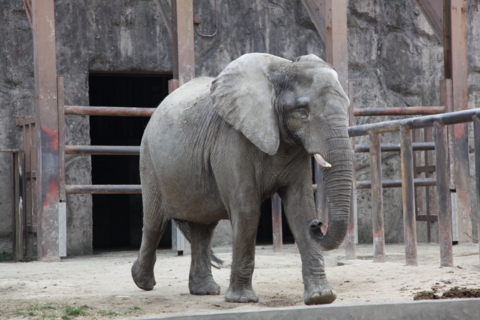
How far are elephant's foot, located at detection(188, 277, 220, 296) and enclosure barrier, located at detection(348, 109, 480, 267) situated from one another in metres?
1.52

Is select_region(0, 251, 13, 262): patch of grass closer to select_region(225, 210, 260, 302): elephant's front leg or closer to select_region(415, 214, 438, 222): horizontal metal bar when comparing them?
select_region(225, 210, 260, 302): elephant's front leg

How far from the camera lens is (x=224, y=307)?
4.44m

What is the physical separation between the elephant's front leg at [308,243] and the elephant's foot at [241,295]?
1.11ft

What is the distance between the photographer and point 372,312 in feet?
9.79

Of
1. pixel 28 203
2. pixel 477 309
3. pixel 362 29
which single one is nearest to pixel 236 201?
pixel 477 309

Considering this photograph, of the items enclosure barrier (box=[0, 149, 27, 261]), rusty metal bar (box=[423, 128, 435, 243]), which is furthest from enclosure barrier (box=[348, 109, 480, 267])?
enclosure barrier (box=[0, 149, 27, 261])

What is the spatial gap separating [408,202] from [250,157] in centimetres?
171

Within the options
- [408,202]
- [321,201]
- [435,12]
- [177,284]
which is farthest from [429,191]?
[177,284]

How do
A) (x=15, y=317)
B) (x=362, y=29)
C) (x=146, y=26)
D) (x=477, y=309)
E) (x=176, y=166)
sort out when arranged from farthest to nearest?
(x=362, y=29), (x=146, y=26), (x=176, y=166), (x=15, y=317), (x=477, y=309)

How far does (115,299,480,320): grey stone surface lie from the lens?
283 cm

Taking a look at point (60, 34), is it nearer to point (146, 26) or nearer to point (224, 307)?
point (146, 26)

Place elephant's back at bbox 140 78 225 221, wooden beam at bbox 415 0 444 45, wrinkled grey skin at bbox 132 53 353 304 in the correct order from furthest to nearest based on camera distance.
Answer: wooden beam at bbox 415 0 444 45 → elephant's back at bbox 140 78 225 221 → wrinkled grey skin at bbox 132 53 353 304

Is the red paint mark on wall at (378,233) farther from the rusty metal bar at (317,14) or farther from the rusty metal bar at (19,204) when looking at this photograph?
the rusty metal bar at (19,204)

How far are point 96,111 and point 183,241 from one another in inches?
60.1
